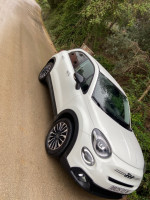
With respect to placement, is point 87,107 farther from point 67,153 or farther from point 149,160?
point 149,160

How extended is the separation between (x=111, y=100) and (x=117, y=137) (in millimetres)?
912

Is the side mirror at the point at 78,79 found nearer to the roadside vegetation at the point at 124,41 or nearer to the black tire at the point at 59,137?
the black tire at the point at 59,137

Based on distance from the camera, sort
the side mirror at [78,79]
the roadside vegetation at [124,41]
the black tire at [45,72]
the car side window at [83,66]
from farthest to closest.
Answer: the roadside vegetation at [124,41]
the black tire at [45,72]
the car side window at [83,66]
the side mirror at [78,79]

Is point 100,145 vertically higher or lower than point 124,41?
higher

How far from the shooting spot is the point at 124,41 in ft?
31.6

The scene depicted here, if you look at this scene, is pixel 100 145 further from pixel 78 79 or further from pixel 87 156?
pixel 78 79

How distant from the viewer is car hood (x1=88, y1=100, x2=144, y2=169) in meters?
3.64

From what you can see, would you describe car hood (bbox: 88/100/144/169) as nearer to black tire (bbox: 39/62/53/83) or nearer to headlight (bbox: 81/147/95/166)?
headlight (bbox: 81/147/95/166)

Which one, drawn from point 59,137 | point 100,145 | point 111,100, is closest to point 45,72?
point 111,100

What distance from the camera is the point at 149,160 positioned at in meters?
5.86

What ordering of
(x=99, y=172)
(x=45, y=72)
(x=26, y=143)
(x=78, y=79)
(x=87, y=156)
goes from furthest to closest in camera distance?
1. (x=45, y=72)
2. (x=78, y=79)
3. (x=26, y=143)
4. (x=87, y=156)
5. (x=99, y=172)

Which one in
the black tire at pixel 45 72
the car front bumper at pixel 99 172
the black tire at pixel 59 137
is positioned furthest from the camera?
the black tire at pixel 45 72

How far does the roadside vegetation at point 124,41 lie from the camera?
7.46 meters

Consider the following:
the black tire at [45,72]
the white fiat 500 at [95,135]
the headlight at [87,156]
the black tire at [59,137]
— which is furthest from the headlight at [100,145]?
the black tire at [45,72]
